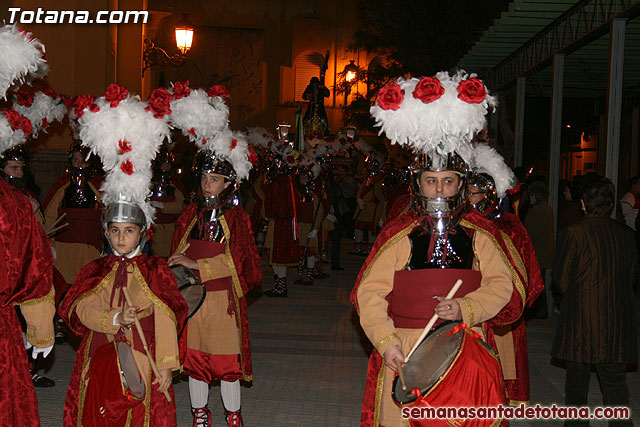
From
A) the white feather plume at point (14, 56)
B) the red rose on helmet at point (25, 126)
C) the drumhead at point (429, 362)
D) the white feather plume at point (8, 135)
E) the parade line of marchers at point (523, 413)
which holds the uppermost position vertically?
the white feather plume at point (14, 56)

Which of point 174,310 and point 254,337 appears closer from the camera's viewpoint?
point 174,310

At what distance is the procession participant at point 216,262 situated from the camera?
5.82m

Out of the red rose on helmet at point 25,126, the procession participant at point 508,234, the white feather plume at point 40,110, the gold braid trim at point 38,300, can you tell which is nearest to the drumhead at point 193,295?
the gold braid trim at point 38,300

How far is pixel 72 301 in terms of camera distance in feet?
15.2

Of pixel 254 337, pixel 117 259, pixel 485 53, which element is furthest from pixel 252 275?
pixel 485 53

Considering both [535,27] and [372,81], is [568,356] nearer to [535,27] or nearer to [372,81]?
[535,27]

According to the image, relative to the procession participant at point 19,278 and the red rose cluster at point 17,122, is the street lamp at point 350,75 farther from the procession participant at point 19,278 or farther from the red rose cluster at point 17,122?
the procession participant at point 19,278

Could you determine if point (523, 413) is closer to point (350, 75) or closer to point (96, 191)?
point (96, 191)

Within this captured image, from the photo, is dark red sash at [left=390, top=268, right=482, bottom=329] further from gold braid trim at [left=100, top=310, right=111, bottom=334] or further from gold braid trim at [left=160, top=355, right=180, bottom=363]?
gold braid trim at [left=100, top=310, right=111, bottom=334]

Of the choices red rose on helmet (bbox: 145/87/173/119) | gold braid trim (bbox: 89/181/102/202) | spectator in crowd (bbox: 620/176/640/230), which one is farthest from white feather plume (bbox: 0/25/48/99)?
spectator in crowd (bbox: 620/176/640/230)

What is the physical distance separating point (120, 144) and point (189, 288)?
3.53 feet

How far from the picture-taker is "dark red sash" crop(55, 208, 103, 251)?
8789mm

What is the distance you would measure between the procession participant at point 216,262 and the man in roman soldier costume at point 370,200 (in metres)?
13.2

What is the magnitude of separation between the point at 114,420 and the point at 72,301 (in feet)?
2.53
